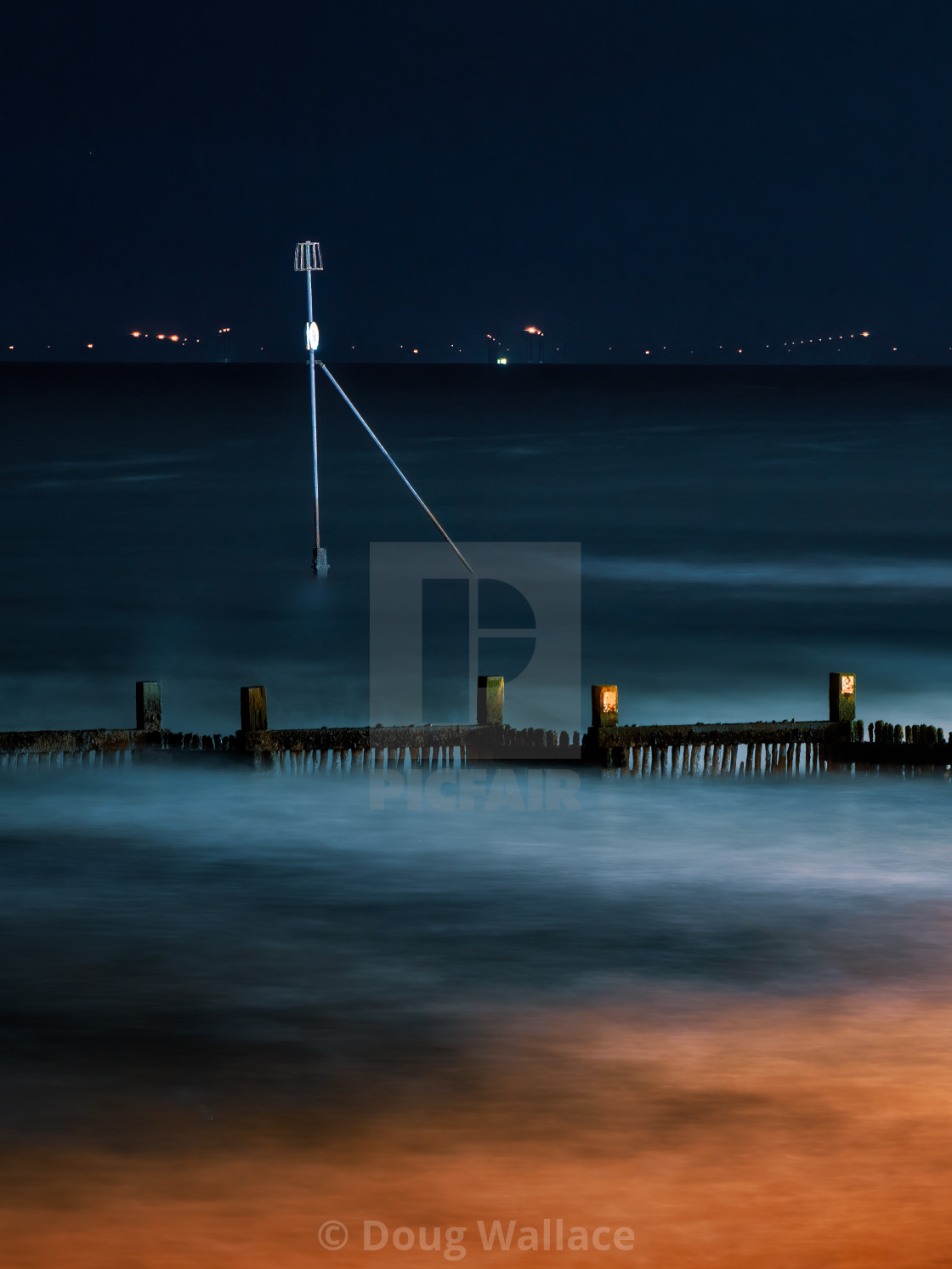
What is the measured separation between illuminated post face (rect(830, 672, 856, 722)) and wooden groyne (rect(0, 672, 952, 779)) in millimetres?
11

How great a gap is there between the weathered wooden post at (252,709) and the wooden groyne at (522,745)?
1 cm

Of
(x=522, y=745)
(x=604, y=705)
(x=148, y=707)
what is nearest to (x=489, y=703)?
(x=522, y=745)

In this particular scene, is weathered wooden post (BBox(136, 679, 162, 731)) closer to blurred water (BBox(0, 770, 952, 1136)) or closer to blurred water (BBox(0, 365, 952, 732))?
blurred water (BBox(0, 770, 952, 1136))

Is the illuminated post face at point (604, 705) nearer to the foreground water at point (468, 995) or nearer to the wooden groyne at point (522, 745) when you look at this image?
the wooden groyne at point (522, 745)

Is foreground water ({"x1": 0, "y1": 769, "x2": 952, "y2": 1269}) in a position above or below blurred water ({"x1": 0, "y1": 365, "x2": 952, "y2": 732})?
below

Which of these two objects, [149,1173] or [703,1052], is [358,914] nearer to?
[703,1052]

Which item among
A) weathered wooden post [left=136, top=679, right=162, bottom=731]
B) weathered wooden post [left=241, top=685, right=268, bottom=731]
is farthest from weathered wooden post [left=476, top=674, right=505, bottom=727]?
weathered wooden post [left=136, top=679, right=162, bottom=731]

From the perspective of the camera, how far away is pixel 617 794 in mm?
14719

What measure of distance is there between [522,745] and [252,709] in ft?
7.97

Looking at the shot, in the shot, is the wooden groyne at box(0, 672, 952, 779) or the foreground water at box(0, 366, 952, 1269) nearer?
the foreground water at box(0, 366, 952, 1269)

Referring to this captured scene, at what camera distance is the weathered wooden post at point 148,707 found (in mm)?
15664

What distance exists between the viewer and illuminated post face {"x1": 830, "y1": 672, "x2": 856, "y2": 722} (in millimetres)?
15680

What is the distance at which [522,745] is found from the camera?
1575 centimetres

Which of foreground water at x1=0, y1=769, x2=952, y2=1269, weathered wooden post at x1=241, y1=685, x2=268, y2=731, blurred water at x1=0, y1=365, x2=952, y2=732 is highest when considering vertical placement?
blurred water at x1=0, y1=365, x2=952, y2=732
